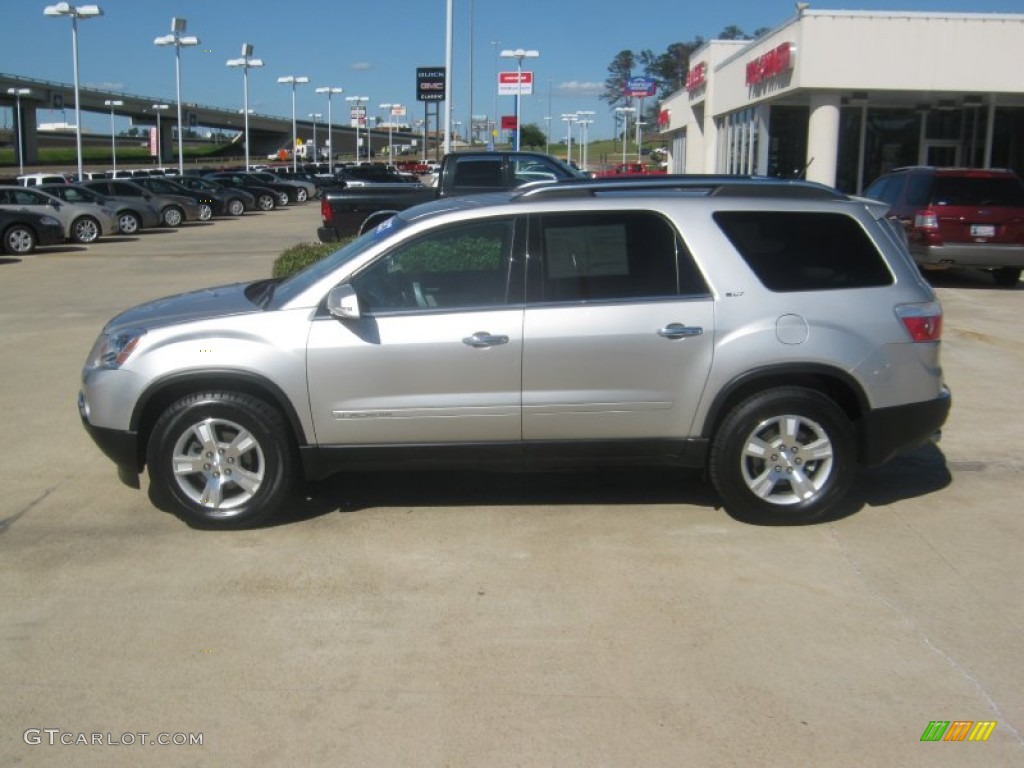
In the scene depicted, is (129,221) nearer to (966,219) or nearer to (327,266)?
(966,219)

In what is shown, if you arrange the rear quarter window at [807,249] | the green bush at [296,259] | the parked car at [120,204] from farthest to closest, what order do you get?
the parked car at [120,204], the green bush at [296,259], the rear quarter window at [807,249]

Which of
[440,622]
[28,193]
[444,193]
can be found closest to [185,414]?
[440,622]

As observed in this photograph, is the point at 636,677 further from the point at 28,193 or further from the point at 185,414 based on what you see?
the point at 28,193

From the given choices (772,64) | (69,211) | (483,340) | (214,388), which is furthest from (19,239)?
(483,340)

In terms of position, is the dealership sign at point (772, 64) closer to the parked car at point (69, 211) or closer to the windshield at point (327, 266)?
the parked car at point (69, 211)

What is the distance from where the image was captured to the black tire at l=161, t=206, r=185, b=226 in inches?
1303

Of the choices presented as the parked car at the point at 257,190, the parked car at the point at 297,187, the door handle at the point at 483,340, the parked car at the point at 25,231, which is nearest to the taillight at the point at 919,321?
the door handle at the point at 483,340

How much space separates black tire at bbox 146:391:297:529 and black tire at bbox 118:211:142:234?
25.9 metres

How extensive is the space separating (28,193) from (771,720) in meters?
25.0

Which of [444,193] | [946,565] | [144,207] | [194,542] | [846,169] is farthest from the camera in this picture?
[144,207]

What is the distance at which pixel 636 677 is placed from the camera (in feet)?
13.8

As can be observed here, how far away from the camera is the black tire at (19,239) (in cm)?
2303

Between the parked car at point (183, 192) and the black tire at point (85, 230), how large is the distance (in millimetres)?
6377
